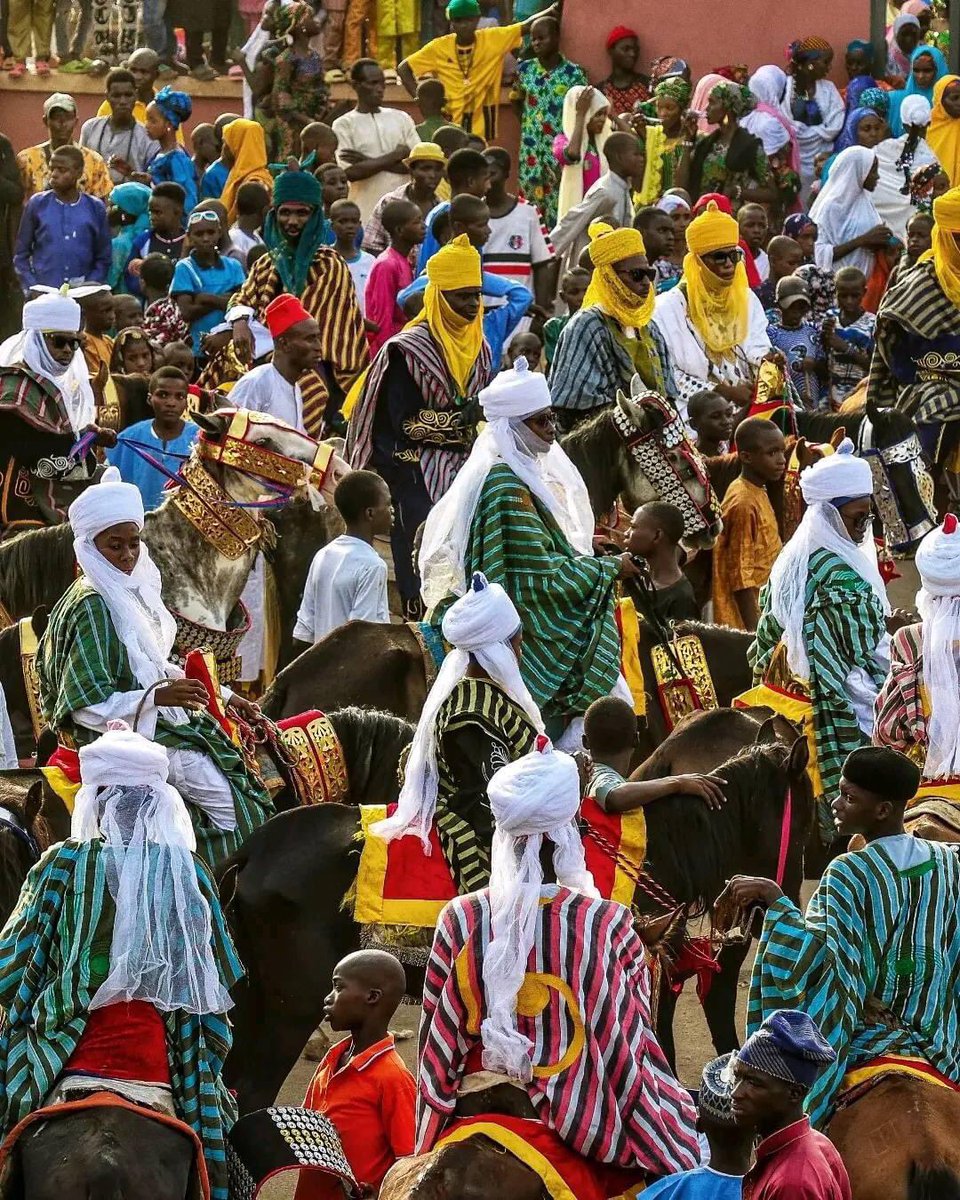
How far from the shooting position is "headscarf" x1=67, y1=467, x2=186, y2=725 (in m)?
8.10

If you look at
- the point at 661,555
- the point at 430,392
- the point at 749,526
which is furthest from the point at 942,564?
the point at 430,392

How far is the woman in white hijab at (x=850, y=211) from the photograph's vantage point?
18.2 metres

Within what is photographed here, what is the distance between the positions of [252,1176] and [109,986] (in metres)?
0.65

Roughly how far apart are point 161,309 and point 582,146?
4.33 m

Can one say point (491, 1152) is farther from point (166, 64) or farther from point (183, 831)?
point (166, 64)

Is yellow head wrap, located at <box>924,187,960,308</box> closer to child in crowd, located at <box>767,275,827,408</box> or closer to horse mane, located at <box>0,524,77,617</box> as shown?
child in crowd, located at <box>767,275,827,408</box>

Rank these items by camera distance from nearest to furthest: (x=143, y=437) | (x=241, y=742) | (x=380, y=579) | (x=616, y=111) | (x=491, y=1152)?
1. (x=491, y=1152)
2. (x=241, y=742)
3. (x=380, y=579)
4. (x=143, y=437)
5. (x=616, y=111)

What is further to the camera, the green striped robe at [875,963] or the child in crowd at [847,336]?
the child in crowd at [847,336]

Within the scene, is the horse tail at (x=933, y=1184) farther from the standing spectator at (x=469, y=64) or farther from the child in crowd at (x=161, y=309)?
the standing spectator at (x=469, y=64)

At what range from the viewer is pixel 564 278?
55.3 feet

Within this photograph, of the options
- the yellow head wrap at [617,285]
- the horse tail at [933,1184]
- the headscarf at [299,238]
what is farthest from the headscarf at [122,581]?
the headscarf at [299,238]

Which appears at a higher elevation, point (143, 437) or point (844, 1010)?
point (844, 1010)

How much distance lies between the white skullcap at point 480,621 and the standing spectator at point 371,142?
11.5 metres

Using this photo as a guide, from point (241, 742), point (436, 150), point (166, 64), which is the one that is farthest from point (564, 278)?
point (241, 742)
